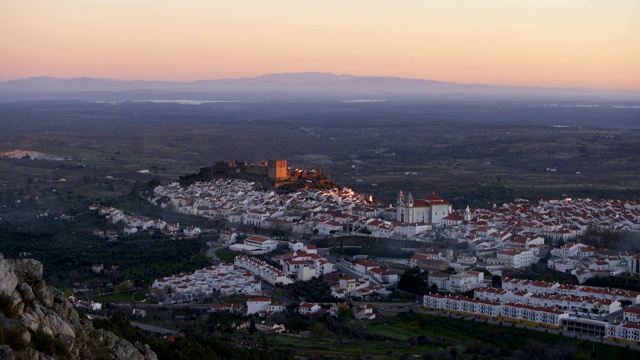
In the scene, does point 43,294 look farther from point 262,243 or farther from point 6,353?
point 262,243

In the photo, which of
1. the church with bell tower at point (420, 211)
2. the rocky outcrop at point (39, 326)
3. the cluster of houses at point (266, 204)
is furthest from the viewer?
the cluster of houses at point (266, 204)

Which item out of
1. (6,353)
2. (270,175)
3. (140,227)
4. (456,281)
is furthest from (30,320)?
(270,175)

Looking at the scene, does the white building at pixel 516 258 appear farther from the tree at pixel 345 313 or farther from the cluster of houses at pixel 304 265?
the tree at pixel 345 313

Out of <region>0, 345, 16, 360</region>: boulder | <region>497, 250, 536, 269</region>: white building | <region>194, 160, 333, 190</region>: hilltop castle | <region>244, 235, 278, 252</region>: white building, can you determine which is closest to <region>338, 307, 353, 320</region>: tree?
<region>497, 250, 536, 269</region>: white building

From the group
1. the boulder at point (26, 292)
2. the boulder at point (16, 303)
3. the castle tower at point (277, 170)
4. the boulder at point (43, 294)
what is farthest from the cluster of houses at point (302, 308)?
the castle tower at point (277, 170)

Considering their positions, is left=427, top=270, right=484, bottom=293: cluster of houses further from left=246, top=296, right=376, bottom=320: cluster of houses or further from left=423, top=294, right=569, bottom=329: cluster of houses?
left=246, top=296, right=376, bottom=320: cluster of houses

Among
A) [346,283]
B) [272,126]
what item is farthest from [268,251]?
[272,126]

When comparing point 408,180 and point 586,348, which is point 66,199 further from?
point 586,348
